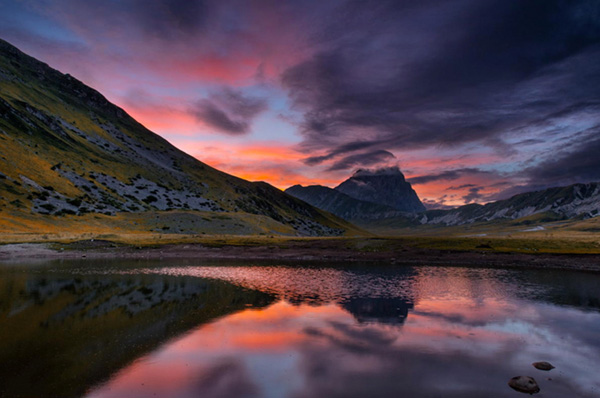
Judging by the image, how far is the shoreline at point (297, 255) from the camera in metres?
78.6

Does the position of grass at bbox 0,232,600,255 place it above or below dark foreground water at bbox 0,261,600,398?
above

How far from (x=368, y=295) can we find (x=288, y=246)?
217 ft

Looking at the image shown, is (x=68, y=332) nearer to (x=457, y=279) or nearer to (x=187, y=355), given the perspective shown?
(x=187, y=355)

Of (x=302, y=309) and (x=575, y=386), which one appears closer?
(x=575, y=386)

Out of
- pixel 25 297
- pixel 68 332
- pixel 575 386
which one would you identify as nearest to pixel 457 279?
pixel 575 386

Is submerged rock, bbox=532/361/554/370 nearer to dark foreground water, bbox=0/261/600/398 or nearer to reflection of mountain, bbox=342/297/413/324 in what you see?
dark foreground water, bbox=0/261/600/398

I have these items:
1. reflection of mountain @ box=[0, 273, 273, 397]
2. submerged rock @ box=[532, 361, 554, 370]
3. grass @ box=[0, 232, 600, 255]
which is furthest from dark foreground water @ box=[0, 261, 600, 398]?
grass @ box=[0, 232, 600, 255]

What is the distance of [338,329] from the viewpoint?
30.1 metres

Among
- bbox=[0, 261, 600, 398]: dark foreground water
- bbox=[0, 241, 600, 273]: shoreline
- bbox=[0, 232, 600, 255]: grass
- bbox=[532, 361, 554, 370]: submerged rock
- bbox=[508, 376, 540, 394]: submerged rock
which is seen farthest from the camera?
bbox=[0, 232, 600, 255]: grass

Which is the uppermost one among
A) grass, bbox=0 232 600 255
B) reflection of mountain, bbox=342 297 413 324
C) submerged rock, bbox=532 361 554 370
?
grass, bbox=0 232 600 255

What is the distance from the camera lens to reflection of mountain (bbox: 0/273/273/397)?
19.0 metres

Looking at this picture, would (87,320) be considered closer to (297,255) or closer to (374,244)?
(297,255)

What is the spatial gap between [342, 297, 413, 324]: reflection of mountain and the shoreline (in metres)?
45.2

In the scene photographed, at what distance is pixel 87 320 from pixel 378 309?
2883 cm
